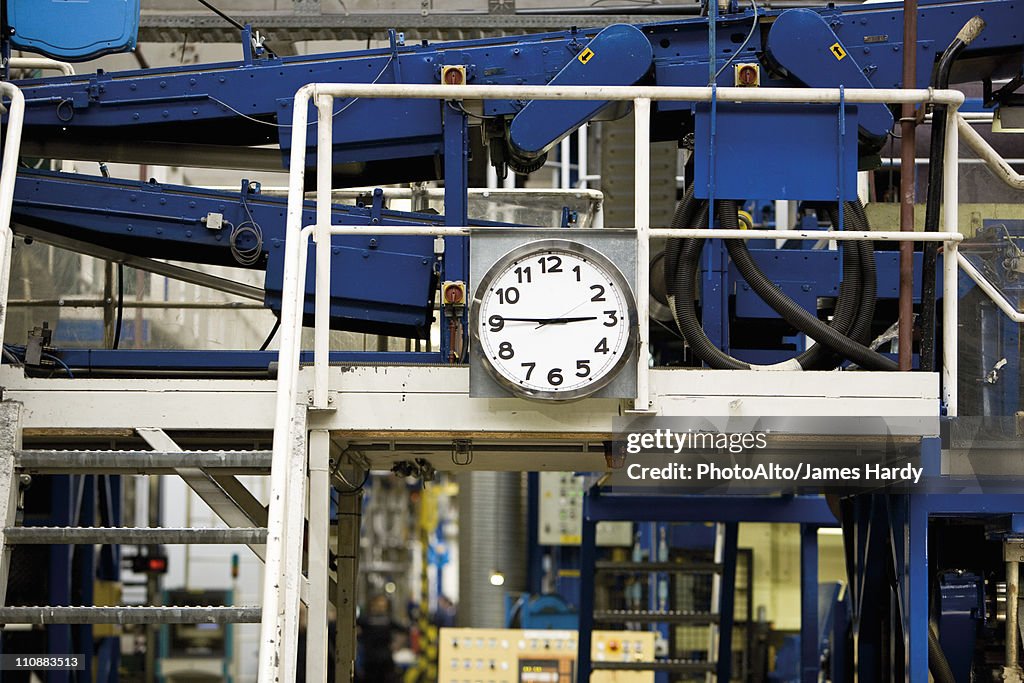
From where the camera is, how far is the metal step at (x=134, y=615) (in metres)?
4.21

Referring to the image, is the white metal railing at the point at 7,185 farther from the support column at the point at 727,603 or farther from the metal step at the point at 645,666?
the support column at the point at 727,603

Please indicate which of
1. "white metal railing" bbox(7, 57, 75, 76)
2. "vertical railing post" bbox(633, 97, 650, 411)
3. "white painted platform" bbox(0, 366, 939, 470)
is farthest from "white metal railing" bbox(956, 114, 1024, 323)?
"white metal railing" bbox(7, 57, 75, 76)

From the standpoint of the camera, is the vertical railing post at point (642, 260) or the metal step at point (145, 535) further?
the vertical railing post at point (642, 260)

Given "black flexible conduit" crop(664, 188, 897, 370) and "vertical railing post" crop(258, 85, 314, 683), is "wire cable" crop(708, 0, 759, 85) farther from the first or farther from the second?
"vertical railing post" crop(258, 85, 314, 683)

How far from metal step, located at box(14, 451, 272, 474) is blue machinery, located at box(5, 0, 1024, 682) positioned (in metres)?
1.10

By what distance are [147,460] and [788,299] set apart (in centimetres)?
254

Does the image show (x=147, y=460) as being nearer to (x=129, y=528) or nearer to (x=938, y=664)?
(x=129, y=528)

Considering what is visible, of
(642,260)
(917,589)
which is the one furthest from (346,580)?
(917,589)

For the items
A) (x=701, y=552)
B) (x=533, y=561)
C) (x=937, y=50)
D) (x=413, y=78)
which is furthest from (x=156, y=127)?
(x=533, y=561)

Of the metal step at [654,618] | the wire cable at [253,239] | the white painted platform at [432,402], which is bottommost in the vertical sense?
the metal step at [654,618]

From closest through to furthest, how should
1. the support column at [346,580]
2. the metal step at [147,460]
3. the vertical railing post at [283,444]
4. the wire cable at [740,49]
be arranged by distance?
the vertical railing post at [283,444] → the metal step at [147,460] → the wire cable at [740,49] → the support column at [346,580]

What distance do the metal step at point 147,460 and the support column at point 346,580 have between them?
2550 millimetres

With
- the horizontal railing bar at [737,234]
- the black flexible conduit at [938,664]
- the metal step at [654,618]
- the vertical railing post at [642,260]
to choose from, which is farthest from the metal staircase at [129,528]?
the metal step at [654,618]

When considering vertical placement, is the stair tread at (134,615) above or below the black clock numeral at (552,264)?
below
